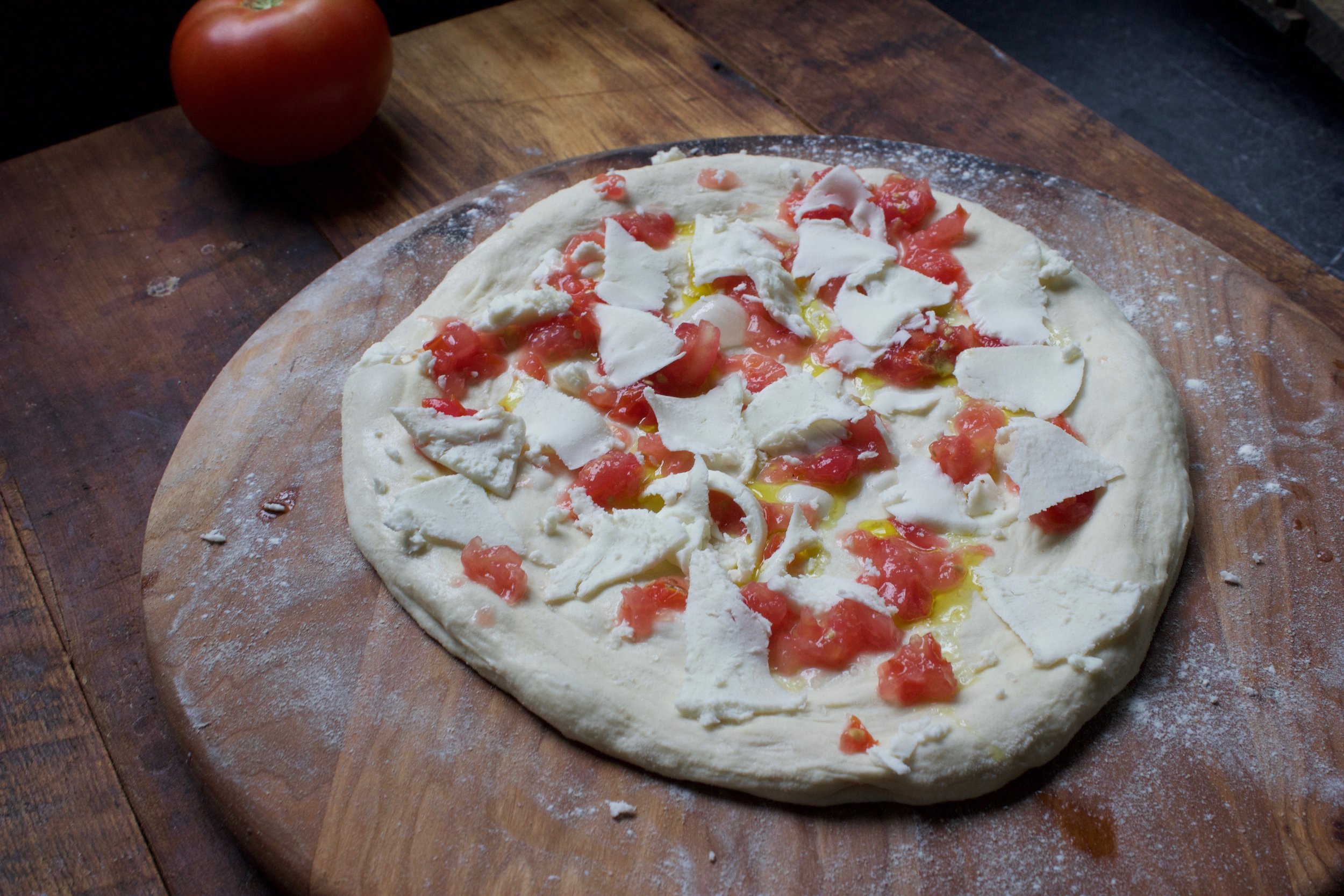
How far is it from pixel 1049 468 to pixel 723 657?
93cm

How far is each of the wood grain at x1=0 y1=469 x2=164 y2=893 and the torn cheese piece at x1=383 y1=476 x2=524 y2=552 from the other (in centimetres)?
89

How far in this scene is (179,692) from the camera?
2.19 meters

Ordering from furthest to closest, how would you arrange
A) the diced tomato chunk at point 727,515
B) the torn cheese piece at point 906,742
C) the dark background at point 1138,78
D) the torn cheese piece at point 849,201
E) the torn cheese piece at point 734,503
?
the dark background at point 1138,78 → the torn cheese piece at point 849,201 → the diced tomato chunk at point 727,515 → the torn cheese piece at point 734,503 → the torn cheese piece at point 906,742

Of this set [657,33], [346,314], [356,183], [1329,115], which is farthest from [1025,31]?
[346,314]

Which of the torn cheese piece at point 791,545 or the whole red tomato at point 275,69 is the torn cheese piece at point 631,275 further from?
the whole red tomato at point 275,69

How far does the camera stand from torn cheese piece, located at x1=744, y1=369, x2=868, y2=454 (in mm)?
2463

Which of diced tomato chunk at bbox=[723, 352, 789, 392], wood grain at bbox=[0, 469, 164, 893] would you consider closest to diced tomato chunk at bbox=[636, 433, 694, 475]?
diced tomato chunk at bbox=[723, 352, 789, 392]

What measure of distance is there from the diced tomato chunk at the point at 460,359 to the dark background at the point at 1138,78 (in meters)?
2.48

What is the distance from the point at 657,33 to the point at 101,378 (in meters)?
2.55

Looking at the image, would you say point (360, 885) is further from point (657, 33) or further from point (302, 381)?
point (657, 33)

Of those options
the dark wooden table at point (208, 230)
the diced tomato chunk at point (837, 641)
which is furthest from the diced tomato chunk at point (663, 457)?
the dark wooden table at point (208, 230)

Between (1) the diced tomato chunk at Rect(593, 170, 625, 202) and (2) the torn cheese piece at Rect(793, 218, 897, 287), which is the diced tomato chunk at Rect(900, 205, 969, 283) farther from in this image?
(1) the diced tomato chunk at Rect(593, 170, 625, 202)

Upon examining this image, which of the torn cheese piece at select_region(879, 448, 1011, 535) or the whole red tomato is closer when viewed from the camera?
the torn cheese piece at select_region(879, 448, 1011, 535)

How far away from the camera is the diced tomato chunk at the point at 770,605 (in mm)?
2186
